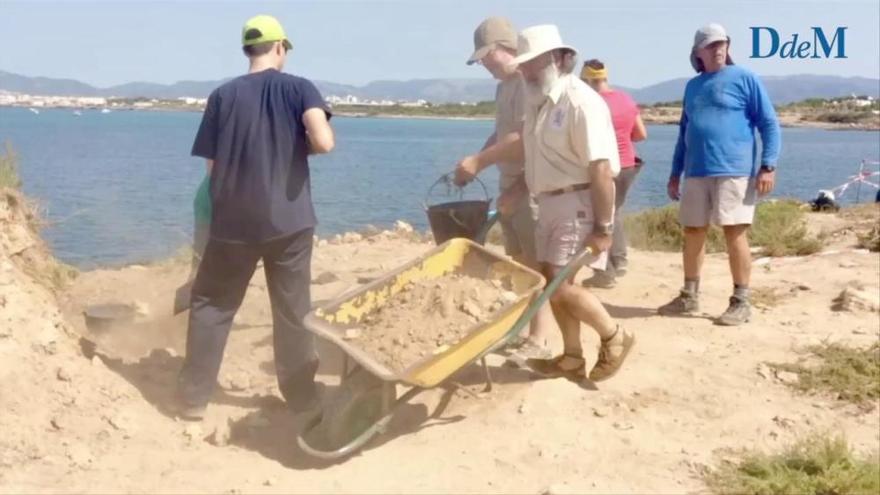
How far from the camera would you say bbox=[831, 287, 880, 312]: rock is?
287 inches

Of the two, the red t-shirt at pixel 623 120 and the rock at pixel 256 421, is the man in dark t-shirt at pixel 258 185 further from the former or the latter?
the red t-shirt at pixel 623 120

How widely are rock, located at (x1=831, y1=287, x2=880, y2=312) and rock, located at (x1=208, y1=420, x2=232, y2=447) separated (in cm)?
472

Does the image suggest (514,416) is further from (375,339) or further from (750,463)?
(750,463)

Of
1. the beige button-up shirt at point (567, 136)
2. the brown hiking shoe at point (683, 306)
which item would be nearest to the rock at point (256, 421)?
the beige button-up shirt at point (567, 136)

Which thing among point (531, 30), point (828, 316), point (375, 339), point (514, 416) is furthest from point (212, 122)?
point (828, 316)

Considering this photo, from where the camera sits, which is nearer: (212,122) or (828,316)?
(212,122)

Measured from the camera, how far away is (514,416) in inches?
202

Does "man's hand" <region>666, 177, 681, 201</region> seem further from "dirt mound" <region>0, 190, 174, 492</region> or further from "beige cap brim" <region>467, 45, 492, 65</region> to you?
"dirt mound" <region>0, 190, 174, 492</region>

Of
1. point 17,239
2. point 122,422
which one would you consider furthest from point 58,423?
point 17,239

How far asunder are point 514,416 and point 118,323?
2883mm

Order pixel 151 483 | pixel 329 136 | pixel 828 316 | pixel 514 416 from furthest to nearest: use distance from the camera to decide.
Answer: pixel 828 316
pixel 514 416
pixel 329 136
pixel 151 483

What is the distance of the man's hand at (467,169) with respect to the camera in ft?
17.6

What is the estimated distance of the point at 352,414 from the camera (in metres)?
4.78

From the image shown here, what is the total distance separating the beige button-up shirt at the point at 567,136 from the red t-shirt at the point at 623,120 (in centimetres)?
258
